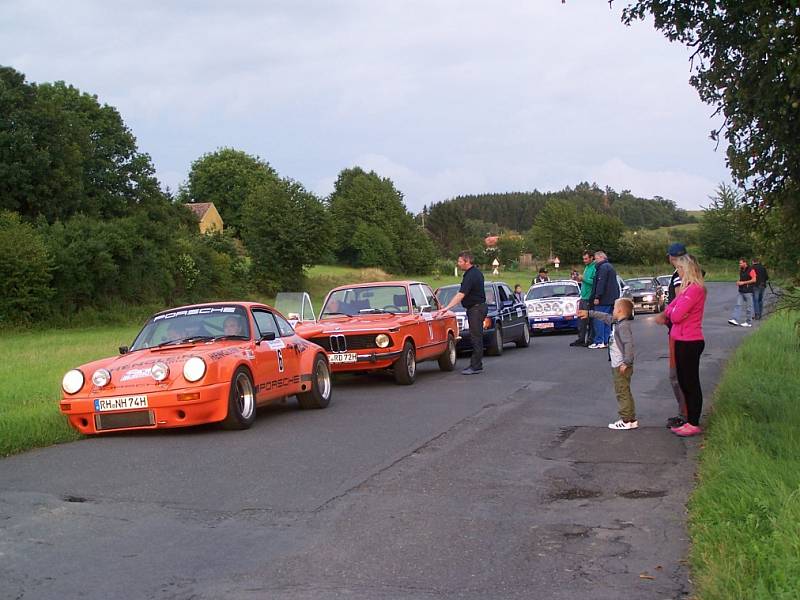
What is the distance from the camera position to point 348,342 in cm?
1380

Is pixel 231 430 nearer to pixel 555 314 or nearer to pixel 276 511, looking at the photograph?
pixel 276 511

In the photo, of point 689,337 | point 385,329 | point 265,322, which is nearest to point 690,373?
→ point 689,337

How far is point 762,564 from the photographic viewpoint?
4.55 m

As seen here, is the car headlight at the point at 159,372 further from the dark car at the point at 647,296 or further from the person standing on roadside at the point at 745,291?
the dark car at the point at 647,296

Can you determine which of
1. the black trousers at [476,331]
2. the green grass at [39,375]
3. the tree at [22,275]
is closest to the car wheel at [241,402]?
the green grass at [39,375]

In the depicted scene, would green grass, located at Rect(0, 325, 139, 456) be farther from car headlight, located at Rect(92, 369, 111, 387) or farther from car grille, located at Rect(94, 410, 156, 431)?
car headlight, located at Rect(92, 369, 111, 387)

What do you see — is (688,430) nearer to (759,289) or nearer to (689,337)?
(689,337)

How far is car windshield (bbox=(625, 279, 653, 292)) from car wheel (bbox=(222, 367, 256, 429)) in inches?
1125

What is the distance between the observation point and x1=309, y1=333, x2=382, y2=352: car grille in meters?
13.7

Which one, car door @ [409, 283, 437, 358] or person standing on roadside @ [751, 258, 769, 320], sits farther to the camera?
person standing on roadside @ [751, 258, 769, 320]

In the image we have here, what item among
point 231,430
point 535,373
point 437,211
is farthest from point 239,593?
point 437,211

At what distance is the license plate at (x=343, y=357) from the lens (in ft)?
45.1

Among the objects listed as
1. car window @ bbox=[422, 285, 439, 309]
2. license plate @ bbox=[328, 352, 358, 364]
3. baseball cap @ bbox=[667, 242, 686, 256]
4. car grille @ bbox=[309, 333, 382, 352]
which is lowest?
license plate @ bbox=[328, 352, 358, 364]

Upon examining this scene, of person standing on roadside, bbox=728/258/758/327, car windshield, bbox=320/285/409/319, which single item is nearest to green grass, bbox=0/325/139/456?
car windshield, bbox=320/285/409/319
